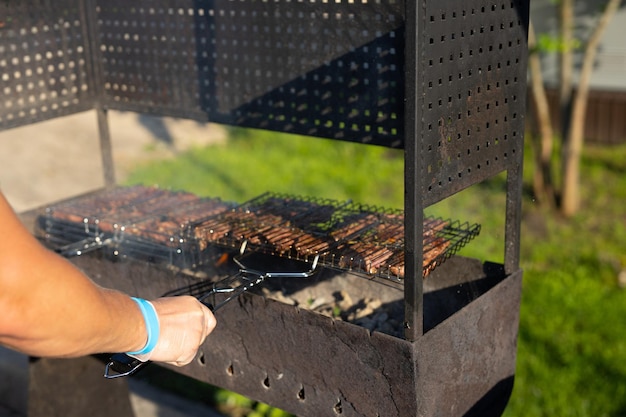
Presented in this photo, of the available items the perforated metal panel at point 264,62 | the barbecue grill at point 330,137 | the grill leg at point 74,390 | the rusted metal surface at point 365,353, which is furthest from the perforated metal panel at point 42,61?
the rusted metal surface at point 365,353

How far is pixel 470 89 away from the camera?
265cm

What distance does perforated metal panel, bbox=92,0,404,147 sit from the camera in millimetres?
2930

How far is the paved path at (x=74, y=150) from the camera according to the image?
26.5ft

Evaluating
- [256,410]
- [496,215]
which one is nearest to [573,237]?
[496,215]

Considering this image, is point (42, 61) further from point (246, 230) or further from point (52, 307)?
point (52, 307)

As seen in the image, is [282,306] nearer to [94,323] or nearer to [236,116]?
[94,323]

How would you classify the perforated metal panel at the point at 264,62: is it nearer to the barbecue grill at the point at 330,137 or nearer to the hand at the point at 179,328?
the barbecue grill at the point at 330,137

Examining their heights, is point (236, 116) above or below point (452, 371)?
above

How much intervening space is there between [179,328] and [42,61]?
2338 mm

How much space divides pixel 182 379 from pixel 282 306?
2.30m

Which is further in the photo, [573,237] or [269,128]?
[573,237]

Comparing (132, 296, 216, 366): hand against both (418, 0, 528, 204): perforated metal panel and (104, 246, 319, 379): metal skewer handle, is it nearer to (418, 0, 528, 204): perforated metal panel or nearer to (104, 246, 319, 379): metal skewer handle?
(104, 246, 319, 379): metal skewer handle

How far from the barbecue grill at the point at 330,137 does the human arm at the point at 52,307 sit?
82 centimetres

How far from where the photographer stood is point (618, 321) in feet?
16.4
